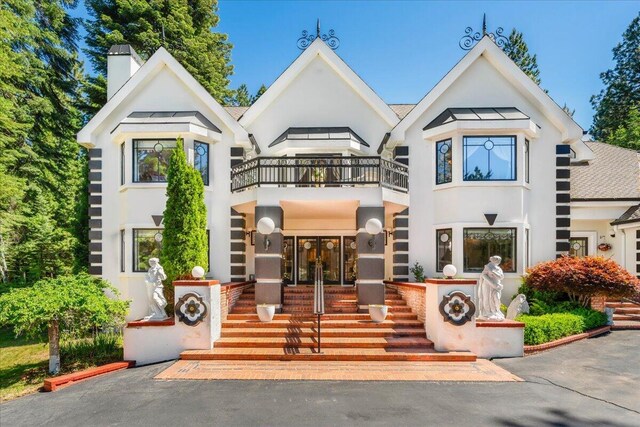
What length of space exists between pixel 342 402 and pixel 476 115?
382 inches

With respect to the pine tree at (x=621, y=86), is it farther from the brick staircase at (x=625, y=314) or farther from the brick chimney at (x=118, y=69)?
the brick chimney at (x=118, y=69)

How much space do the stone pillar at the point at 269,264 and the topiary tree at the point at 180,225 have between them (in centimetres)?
166

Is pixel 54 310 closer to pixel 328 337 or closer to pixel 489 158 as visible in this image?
pixel 328 337

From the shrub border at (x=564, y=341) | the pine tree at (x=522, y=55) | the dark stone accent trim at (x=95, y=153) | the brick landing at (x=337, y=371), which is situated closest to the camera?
the brick landing at (x=337, y=371)

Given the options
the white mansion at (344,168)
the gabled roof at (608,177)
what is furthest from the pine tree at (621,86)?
the white mansion at (344,168)

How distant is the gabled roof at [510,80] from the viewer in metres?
12.3

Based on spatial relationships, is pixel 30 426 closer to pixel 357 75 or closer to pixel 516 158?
pixel 357 75

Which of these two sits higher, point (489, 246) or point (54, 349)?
point (489, 246)

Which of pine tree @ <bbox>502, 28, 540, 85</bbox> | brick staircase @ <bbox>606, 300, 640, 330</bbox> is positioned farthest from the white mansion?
pine tree @ <bbox>502, 28, 540, 85</bbox>

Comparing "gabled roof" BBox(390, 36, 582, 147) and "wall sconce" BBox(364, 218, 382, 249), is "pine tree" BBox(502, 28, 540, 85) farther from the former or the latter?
"wall sconce" BBox(364, 218, 382, 249)

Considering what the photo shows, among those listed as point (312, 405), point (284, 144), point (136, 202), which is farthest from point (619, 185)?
point (136, 202)

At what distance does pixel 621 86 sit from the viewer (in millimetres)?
33312

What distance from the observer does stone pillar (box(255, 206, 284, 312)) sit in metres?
10.4

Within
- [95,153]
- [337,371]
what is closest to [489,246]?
[337,371]
